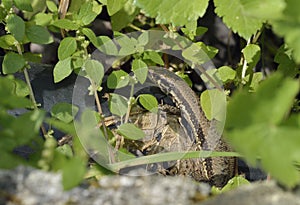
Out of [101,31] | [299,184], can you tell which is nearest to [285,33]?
[299,184]

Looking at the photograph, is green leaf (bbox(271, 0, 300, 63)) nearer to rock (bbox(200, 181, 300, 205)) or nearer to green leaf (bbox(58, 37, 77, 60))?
rock (bbox(200, 181, 300, 205))

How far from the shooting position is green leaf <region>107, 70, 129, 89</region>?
192 centimetres

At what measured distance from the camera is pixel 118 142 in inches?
71.4

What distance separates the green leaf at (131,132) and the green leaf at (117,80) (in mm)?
205

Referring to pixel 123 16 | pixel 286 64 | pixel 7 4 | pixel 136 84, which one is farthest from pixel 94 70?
pixel 286 64

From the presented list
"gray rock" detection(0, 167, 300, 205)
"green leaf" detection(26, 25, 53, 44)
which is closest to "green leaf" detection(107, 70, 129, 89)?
"green leaf" detection(26, 25, 53, 44)

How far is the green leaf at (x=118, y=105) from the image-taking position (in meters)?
1.86

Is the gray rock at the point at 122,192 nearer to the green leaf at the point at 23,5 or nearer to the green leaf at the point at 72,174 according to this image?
the green leaf at the point at 72,174

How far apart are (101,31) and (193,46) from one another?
29.9 inches

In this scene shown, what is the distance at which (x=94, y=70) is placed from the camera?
186 cm

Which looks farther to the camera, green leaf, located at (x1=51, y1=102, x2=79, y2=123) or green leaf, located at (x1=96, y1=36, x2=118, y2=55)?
green leaf, located at (x1=96, y1=36, x2=118, y2=55)

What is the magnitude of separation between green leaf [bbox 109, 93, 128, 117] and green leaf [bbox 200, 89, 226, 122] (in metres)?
0.25

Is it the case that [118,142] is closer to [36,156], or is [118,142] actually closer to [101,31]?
[36,156]

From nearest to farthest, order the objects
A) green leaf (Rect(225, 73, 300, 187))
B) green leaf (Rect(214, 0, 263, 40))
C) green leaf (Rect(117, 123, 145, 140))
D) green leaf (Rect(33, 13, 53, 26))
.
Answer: green leaf (Rect(225, 73, 300, 187)) < green leaf (Rect(214, 0, 263, 40)) < green leaf (Rect(117, 123, 145, 140)) < green leaf (Rect(33, 13, 53, 26))
